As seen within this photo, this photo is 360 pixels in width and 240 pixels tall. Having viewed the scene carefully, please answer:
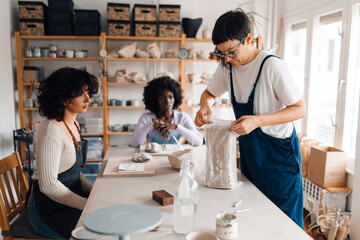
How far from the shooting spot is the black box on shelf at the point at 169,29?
155 inches

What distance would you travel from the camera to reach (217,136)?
1.39m

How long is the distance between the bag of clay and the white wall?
9.28 feet

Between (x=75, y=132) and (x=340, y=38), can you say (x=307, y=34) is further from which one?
(x=75, y=132)

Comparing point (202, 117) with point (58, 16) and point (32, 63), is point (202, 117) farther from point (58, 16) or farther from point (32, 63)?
point (32, 63)

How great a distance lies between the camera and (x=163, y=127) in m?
2.56

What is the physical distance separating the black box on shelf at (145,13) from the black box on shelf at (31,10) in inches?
44.0

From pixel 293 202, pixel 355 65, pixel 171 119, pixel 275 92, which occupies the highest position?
pixel 355 65

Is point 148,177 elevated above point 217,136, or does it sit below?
below

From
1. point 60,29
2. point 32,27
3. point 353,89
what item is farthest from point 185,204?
point 32,27

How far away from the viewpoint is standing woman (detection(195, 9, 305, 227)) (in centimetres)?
141

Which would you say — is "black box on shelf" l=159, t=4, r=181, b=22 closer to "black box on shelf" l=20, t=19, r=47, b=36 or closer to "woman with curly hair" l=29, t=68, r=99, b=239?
"black box on shelf" l=20, t=19, r=47, b=36

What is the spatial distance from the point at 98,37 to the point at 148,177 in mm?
2787

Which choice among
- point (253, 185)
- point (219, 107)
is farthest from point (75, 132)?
point (219, 107)

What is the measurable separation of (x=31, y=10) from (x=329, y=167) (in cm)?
372
